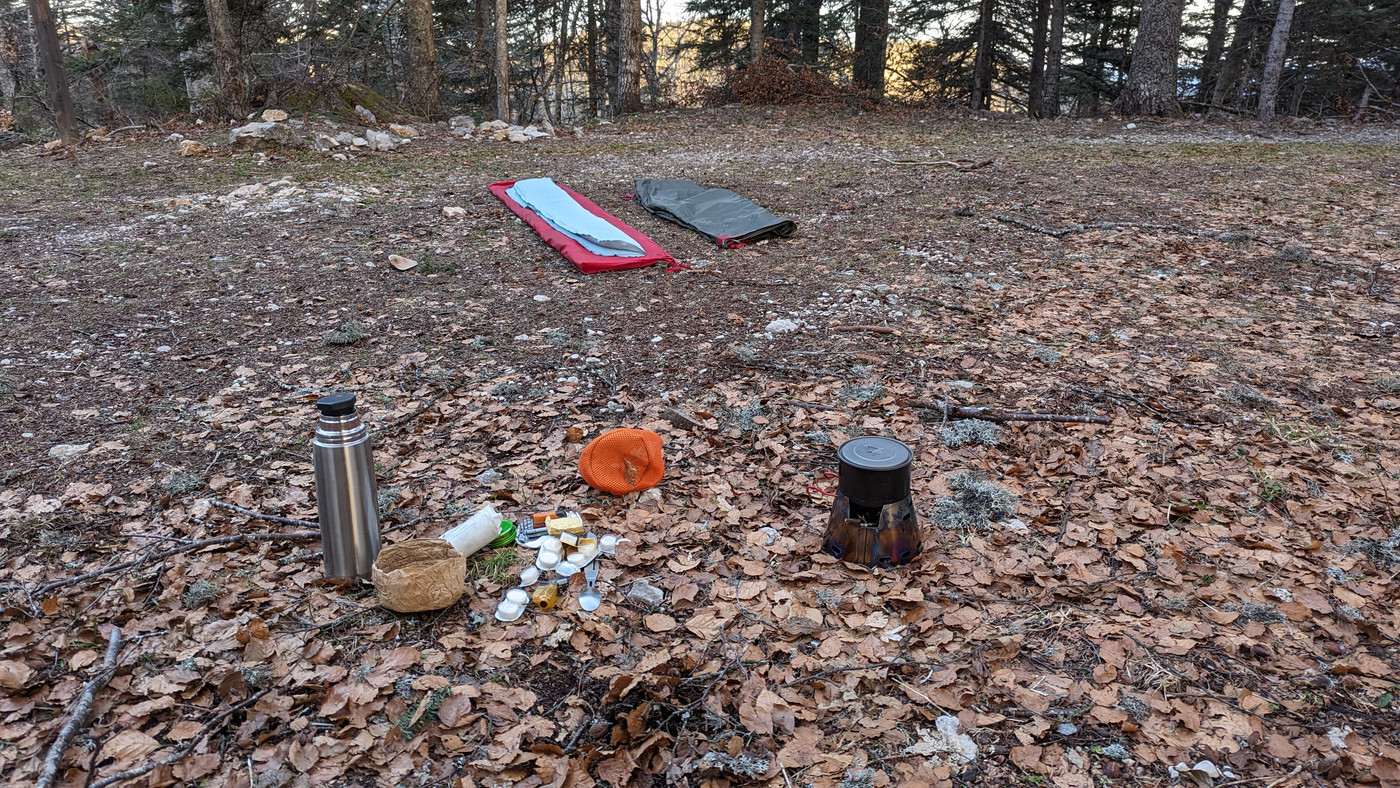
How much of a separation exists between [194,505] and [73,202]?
6.71 metres

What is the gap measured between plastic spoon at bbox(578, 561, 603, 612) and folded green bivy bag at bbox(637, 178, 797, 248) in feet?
14.1

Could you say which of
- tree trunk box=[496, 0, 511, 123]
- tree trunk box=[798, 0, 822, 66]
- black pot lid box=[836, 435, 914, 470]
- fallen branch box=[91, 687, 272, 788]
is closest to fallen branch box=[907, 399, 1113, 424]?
black pot lid box=[836, 435, 914, 470]

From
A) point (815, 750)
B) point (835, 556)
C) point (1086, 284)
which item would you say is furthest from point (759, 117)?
point (815, 750)

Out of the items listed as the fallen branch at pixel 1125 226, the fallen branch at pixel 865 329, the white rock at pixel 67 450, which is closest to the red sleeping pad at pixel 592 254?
the fallen branch at pixel 865 329

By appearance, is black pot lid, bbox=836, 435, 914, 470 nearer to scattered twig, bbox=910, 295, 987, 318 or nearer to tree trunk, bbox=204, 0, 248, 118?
scattered twig, bbox=910, 295, 987, 318

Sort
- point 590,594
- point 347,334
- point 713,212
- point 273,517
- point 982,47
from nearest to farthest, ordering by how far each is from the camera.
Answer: point 590,594 < point 273,517 < point 347,334 < point 713,212 < point 982,47

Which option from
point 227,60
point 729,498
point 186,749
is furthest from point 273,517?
point 227,60

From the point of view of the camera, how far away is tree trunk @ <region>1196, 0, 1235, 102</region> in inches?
659

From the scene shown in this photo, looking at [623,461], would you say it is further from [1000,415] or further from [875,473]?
[1000,415]

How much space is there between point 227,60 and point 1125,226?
12.0 m

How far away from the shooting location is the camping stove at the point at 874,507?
2572 mm

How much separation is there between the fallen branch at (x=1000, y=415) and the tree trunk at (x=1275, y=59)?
11.3 m

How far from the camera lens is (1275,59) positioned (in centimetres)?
1155

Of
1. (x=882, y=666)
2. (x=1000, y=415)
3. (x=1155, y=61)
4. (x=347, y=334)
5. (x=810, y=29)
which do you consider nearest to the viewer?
(x=882, y=666)
